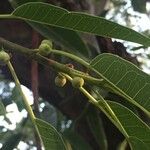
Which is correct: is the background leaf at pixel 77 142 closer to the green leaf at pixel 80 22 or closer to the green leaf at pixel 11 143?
the green leaf at pixel 11 143

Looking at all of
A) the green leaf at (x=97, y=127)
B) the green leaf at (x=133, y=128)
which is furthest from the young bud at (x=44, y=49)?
the green leaf at (x=97, y=127)

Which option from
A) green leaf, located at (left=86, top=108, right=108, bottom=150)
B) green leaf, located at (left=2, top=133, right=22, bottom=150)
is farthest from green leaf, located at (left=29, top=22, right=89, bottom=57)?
green leaf, located at (left=2, top=133, right=22, bottom=150)

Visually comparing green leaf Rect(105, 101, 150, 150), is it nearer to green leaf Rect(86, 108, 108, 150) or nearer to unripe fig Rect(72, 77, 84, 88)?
unripe fig Rect(72, 77, 84, 88)

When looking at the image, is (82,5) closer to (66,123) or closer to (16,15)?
(66,123)

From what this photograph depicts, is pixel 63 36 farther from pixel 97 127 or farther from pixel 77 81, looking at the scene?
pixel 97 127

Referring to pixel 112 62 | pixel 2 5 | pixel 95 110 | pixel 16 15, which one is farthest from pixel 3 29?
pixel 112 62

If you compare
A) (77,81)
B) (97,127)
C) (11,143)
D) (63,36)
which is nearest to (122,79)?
(77,81)
